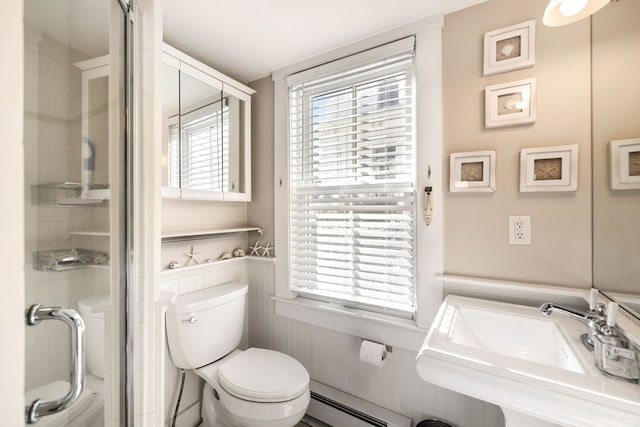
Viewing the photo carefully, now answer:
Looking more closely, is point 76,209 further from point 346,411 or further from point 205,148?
point 346,411

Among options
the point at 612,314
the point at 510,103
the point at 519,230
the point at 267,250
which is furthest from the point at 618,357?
the point at 267,250

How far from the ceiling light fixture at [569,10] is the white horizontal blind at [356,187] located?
60 centimetres

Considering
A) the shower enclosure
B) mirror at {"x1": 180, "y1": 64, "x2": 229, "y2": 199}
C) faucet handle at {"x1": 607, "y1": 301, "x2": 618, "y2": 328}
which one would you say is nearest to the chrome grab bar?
the shower enclosure

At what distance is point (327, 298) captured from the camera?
1642 mm

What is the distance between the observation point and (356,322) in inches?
59.4

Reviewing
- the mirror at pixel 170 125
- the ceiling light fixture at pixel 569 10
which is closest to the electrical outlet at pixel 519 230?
the ceiling light fixture at pixel 569 10

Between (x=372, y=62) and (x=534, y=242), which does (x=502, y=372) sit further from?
(x=372, y=62)

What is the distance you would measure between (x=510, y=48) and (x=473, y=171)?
55cm

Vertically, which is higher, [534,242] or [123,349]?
[534,242]

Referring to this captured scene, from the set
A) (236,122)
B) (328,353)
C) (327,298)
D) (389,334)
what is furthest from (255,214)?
(389,334)

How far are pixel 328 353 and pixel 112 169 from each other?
4.73 ft

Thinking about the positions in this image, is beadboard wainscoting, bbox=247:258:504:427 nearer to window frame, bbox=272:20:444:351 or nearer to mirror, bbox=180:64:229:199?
window frame, bbox=272:20:444:351

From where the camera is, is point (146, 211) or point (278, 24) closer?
point (146, 211)

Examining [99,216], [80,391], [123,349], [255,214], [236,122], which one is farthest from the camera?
[255,214]
